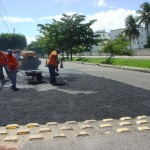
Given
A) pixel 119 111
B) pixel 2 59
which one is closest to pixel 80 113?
pixel 119 111

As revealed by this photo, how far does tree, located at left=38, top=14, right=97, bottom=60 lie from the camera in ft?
162

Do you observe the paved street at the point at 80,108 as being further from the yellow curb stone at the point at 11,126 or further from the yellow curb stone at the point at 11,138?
the yellow curb stone at the point at 11,138

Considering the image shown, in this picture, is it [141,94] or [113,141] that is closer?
[113,141]

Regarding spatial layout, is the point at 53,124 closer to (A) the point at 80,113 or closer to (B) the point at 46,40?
(A) the point at 80,113

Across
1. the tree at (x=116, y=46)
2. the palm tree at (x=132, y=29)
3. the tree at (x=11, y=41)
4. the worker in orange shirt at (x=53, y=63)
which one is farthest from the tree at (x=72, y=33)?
the tree at (x=11, y=41)

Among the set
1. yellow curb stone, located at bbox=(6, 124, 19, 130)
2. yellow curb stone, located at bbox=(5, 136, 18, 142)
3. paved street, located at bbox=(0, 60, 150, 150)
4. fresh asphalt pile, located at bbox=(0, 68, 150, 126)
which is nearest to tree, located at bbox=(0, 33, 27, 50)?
fresh asphalt pile, located at bbox=(0, 68, 150, 126)

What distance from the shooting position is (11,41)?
92938 millimetres

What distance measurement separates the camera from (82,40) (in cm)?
4972

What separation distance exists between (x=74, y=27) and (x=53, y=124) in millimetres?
42027

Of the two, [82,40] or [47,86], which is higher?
[82,40]

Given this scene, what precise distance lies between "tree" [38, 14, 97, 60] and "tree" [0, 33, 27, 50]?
44.1 meters

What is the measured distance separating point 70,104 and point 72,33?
39628mm

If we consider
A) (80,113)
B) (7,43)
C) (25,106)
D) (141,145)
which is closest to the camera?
(141,145)

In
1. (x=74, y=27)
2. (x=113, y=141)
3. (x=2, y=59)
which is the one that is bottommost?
(x=113, y=141)
